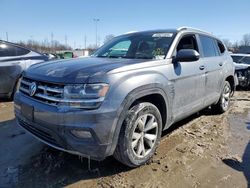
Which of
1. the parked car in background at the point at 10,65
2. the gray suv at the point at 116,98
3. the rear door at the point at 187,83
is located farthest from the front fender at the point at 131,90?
the parked car in background at the point at 10,65

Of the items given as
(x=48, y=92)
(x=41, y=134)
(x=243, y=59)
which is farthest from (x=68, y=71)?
(x=243, y=59)

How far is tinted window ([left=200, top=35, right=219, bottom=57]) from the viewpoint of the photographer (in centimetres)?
521

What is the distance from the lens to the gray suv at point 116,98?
9.78 feet

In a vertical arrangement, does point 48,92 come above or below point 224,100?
above

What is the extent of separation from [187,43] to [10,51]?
4614mm

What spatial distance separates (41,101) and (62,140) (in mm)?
533

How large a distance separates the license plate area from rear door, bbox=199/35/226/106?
2924 millimetres

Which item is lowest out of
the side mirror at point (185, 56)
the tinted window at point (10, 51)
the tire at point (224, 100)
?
the tire at point (224, 100)

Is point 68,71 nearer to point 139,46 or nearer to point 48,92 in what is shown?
point 48,92

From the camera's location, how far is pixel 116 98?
10.0 ft

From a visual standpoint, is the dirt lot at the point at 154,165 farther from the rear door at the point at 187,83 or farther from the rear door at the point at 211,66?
the rear door at the point at 211,66

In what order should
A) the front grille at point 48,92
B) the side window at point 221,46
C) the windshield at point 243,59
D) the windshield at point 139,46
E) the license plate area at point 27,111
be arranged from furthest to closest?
the windshield at point 243,59
the side window at point 221,46
the windshield at point 139,46
the license plate area at point 27,111
the front grille at point 48,92

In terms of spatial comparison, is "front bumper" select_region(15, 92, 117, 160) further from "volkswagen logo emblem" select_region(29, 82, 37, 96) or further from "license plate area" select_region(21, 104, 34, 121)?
"volkswagen logo emblem" select_region(29, 82, 37, 96)

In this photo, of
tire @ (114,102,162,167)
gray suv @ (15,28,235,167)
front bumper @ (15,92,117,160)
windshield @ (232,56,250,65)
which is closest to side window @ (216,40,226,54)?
gray suv @ (15,28,235,167)
